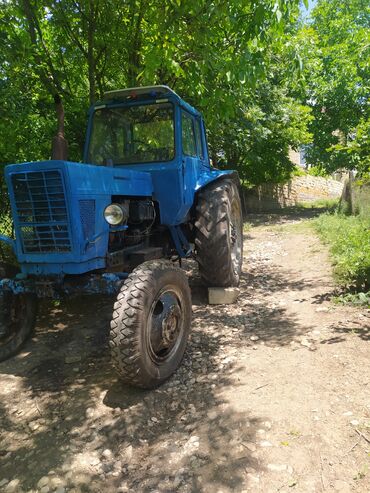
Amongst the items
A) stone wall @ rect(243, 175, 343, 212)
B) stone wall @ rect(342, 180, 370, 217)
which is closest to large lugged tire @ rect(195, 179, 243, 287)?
stone wall @ rect(342, 180, 370, 217)

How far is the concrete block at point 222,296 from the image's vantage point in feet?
15.3

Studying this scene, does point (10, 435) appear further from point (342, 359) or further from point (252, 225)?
point (252, 225)

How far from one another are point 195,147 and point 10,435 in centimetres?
362

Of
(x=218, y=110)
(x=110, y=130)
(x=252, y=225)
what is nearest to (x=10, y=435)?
(x=110, y=130)

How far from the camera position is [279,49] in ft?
16.6

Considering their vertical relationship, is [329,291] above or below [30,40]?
below

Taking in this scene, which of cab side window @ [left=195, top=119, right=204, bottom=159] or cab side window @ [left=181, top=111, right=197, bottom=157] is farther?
cab side window @ [left=195, top=119, right=204, bottom=159]

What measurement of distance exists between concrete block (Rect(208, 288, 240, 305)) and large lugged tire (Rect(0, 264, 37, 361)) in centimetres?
199

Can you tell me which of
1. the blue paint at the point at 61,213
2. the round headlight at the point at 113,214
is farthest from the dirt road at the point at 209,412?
the round headlight at the point at 113,214

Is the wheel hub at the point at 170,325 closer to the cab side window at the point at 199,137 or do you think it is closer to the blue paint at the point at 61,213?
the blue paint at the point at 61,213

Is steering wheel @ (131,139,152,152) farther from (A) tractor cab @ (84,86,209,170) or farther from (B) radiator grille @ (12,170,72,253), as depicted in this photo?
(B) radiator grille @ (12,170,72,253)

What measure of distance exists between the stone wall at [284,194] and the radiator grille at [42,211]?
1499 cm

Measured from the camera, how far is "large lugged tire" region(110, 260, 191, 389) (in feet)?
→ 8.87

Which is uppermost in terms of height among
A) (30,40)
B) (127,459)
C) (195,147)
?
(30,40)
